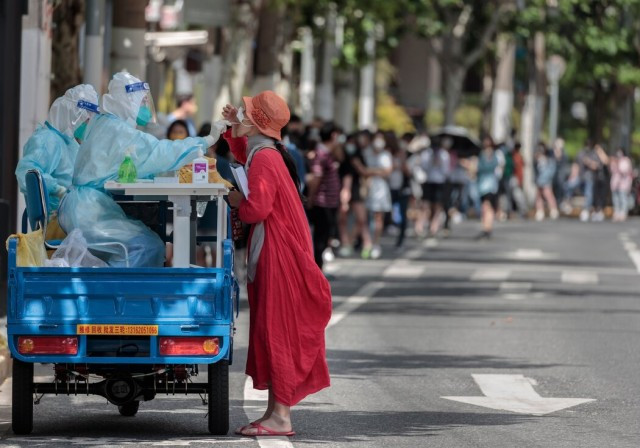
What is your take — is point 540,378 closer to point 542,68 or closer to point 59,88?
point 59,88

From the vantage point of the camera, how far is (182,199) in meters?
9.91

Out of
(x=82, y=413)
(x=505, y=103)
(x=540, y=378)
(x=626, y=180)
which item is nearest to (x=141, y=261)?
(x=82, y=413)

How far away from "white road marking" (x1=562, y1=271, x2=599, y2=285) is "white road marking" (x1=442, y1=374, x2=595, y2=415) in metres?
10.7

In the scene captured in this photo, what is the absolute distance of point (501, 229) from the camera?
37.9 meters

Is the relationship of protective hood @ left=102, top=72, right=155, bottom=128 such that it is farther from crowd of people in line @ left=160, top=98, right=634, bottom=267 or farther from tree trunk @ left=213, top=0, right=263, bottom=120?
tree trunk @ left=213, top=0, right=263, bottom=120

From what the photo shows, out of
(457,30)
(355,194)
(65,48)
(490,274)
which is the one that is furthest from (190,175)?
(457,30)

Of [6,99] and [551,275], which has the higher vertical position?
[6,99]

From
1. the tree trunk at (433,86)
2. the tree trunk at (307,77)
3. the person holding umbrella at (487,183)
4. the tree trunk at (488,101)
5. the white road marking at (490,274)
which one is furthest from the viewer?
the tree trunk at (433,86)

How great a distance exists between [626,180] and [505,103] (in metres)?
6.25

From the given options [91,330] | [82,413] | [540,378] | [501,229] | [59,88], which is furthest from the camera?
[501,229]

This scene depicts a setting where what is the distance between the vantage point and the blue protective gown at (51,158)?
10586 millimetres

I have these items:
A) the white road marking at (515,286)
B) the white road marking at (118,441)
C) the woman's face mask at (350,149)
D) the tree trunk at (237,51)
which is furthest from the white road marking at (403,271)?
the white road marking at (118,441)

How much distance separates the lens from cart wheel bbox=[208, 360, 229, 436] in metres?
9.82

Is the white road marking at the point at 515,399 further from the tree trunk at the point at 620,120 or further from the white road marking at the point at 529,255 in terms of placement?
the tree trunk at the point at 620,120
